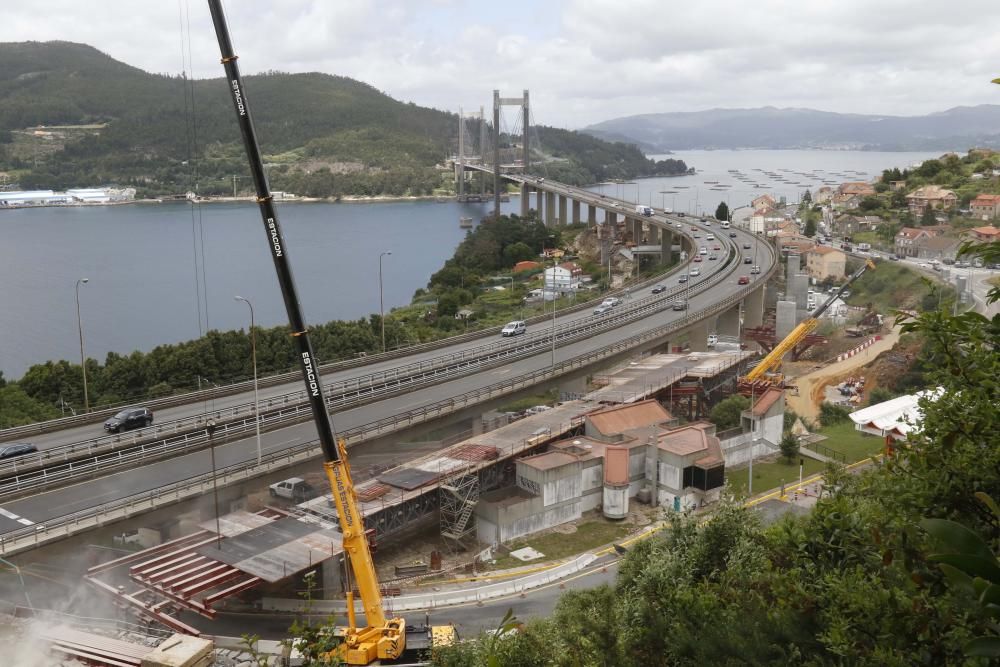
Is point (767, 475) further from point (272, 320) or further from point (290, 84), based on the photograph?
point (290, 84)

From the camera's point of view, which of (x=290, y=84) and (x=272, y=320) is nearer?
(x=272, y=320)

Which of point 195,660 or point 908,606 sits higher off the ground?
point 908,606

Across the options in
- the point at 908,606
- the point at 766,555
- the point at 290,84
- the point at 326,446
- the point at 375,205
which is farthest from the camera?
the point at 290,84

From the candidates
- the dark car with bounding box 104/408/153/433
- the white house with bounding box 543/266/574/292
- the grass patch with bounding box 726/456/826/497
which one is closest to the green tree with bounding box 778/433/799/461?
the grass patch with bounding box 726/456/826/497

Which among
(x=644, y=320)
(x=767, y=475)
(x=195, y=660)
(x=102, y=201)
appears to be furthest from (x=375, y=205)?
(x=195, y=660)

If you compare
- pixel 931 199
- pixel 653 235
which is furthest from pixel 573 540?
pixel 931 199

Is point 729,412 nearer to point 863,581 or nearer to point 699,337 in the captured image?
point 699,337

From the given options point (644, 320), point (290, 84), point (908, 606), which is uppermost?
point (290, 84)

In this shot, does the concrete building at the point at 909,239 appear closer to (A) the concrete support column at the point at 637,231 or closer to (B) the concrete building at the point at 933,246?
(B) the concrete building at the point at 933,246
